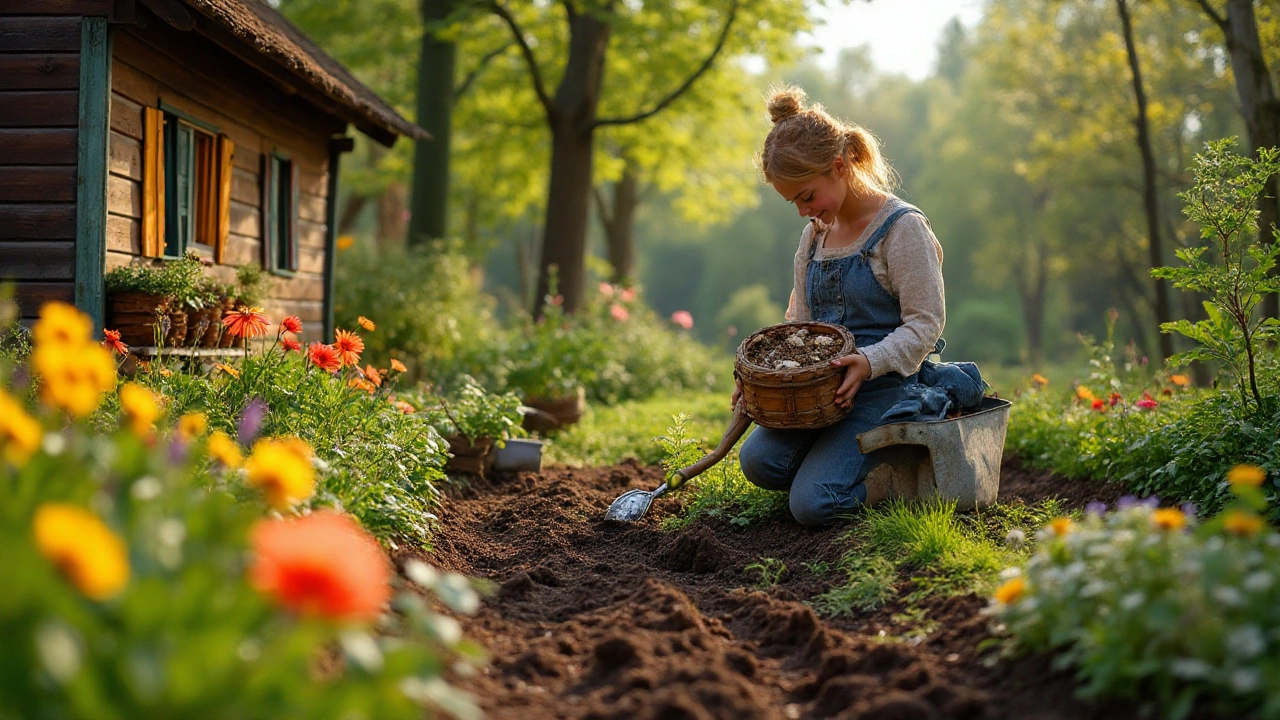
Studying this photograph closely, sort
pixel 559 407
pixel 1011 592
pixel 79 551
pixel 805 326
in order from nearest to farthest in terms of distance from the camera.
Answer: pixel 79 551 < pixel 1011 592 < pixel 805 326 < pixel 559 407

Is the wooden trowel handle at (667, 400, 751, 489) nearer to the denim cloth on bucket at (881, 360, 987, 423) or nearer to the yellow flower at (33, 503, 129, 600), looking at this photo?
the denim cloth on bucket at (881, 360, 987, 423)

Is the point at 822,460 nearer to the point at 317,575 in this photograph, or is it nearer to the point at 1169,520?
the point at 1169,520

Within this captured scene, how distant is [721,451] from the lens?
4828mm

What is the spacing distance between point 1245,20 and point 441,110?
882 centimetres

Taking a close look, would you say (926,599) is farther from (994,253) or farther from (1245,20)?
(994,253)

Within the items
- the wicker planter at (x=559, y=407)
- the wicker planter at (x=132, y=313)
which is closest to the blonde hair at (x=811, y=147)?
the wicker planter at (x=132, y=313)

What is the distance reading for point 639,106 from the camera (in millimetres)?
17297

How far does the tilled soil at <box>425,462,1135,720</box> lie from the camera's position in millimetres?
2398

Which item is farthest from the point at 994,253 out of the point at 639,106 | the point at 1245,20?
the point at 1245,20

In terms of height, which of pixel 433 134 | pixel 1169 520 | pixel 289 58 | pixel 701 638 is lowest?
pixel 701 638

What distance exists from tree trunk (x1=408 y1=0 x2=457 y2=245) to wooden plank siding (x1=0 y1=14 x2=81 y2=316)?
22.9ft

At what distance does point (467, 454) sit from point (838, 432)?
2340mm

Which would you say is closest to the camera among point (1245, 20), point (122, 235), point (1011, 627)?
point (1011, 627)

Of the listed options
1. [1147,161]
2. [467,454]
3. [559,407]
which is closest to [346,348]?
[467,454]
